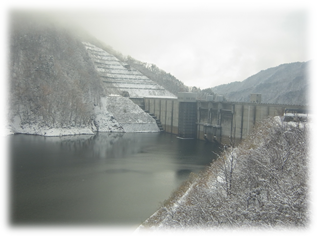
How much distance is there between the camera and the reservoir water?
32.3 feet

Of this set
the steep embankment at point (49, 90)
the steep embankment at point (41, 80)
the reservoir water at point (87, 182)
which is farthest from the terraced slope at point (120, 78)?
the reservoir water at point (87, 182)

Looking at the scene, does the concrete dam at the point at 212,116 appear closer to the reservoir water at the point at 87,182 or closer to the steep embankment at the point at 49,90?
the reservoir water at the point at 87,182

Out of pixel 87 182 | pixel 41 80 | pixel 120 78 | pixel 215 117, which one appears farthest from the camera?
pixel 120 78

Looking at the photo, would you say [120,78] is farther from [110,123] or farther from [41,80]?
[41,80]

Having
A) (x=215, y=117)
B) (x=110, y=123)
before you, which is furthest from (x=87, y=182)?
(x=110, y=123)

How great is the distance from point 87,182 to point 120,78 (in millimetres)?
36216

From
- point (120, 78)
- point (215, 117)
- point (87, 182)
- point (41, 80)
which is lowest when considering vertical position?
point (87, 182)

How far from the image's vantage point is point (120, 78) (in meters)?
48.7

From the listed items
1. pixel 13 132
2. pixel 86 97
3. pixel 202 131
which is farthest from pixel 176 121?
pixel 13 132

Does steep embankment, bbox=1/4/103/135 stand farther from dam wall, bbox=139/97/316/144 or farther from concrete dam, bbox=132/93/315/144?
dam wall, bbox=139/97/316/144

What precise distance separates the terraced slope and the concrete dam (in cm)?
1076

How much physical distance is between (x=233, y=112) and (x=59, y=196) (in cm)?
1683

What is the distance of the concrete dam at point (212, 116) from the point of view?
72.8 ft

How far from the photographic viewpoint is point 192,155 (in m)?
20.9
